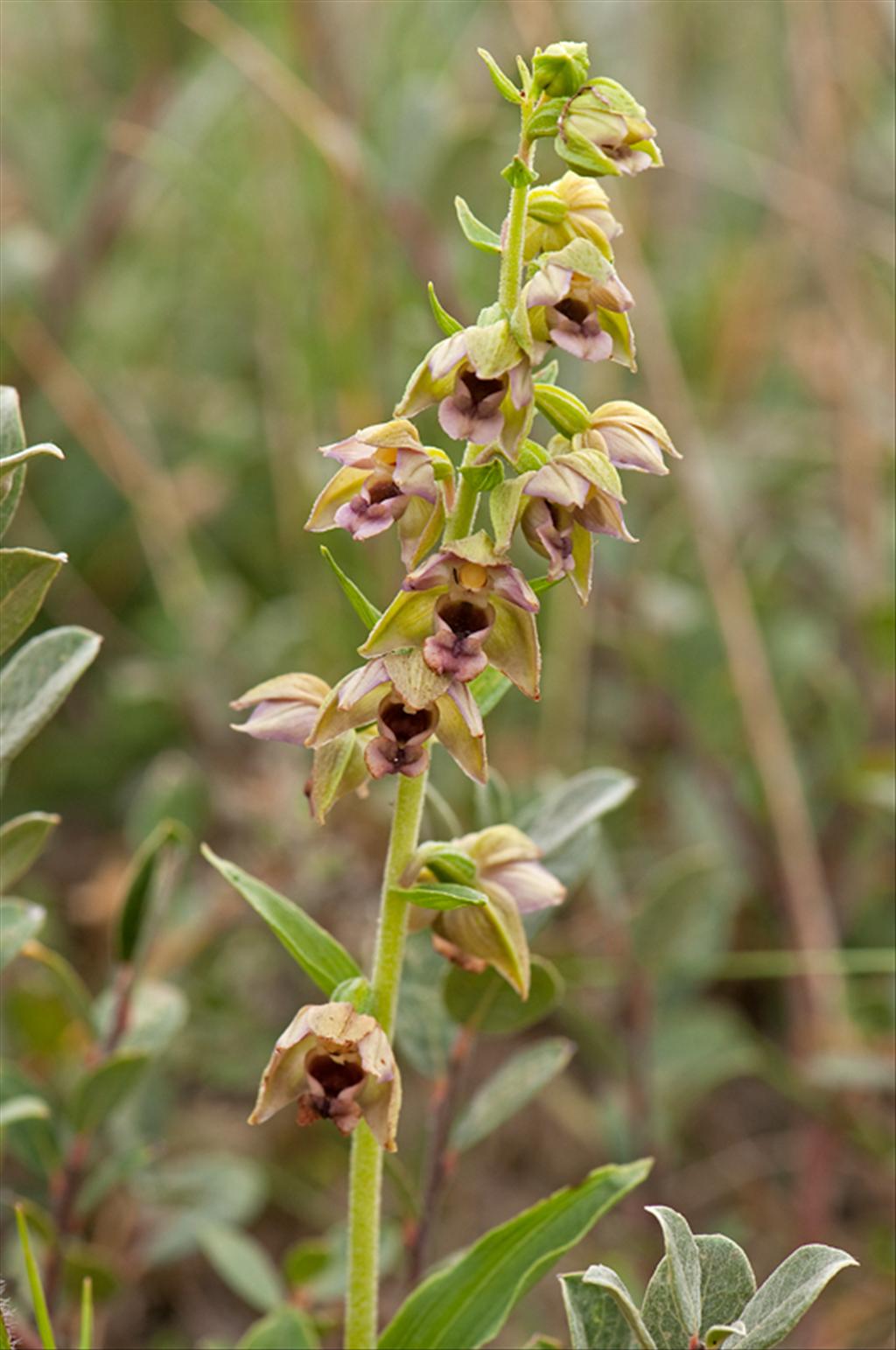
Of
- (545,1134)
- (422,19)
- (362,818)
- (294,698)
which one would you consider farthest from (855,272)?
(294,698)

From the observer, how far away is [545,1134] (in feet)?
7.27

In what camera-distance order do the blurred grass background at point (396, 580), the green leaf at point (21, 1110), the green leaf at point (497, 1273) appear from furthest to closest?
the blurred grass background at point (396, 580)
the green leaf at point (21, 1110)
the green leaf at point (497, 1273)

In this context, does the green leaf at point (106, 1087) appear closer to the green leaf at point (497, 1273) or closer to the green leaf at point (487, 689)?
the green leaf at point (497, 1273)

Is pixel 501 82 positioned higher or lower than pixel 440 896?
higher

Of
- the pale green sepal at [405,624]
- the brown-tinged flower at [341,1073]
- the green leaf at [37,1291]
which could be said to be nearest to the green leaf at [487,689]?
the pale green sepal at [405,624]

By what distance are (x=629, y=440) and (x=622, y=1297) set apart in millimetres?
506

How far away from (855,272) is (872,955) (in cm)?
155

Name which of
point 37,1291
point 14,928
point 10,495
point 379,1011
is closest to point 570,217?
point 10,495

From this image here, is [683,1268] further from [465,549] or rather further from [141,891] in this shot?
[141,891]

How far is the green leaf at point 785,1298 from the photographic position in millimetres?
854

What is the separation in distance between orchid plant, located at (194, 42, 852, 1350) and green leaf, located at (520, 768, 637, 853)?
0.80 ft

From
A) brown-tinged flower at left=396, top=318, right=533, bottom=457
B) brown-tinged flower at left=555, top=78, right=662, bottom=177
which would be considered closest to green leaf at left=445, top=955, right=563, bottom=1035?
brown-tinged flower at left=396, top=318, right=533, bottom=457

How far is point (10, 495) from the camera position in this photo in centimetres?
101

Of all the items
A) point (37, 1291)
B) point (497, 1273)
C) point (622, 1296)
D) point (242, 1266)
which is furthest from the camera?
point (242, 1266)
